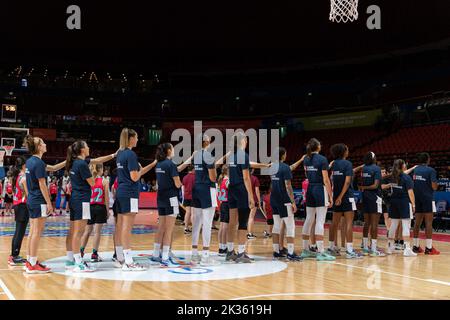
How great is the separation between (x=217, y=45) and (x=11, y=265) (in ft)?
76.5

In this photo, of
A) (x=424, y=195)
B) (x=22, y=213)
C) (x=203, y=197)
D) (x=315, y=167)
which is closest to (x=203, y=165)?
(x=203, y=197)

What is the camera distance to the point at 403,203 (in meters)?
9.16

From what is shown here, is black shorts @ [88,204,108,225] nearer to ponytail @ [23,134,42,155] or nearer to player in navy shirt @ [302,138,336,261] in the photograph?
ponytail @ [23,134,42,155]

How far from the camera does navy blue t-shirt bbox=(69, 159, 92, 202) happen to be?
650 cm

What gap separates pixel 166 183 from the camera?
722 cm

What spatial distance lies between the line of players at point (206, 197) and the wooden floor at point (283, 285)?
1.99ft

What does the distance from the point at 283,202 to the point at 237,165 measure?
1.03m

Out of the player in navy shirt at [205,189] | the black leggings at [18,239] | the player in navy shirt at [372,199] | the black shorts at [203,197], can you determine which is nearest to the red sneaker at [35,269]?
the black leggings at [18,239]

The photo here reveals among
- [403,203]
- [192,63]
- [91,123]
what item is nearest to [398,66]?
[192,63]

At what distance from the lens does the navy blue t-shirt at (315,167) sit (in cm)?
816

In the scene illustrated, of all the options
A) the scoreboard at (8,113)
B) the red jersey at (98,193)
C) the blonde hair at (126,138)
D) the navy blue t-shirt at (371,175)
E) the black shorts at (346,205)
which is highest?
the scoreboard at (8,113)

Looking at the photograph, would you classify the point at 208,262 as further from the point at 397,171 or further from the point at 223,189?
the point at 397,171

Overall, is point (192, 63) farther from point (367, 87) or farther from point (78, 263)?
point (78, 263)

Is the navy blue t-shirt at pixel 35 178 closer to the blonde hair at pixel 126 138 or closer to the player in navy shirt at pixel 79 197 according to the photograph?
the player in navy shirt at pixel 79 197
